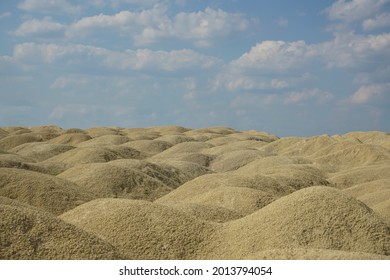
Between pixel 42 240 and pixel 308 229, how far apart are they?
7773 millimetres

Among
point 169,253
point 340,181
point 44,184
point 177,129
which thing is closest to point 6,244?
point 169,253

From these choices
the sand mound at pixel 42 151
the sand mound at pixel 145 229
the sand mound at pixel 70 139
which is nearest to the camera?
the sand mound at pixel 145 229

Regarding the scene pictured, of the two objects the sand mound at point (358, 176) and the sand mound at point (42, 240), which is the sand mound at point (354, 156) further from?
the sand mound at point (42, 240)

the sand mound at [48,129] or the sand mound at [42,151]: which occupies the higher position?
the sand mound at [48,129]

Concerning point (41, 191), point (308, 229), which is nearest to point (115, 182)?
point (41, 191)

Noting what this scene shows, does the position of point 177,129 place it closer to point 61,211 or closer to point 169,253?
point 61,211

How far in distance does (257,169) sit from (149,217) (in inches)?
1034

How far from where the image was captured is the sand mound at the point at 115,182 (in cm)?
2952

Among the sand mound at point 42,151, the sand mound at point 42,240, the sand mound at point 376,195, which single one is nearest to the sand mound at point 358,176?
the sand mound at point 376,195

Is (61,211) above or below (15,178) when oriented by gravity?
below

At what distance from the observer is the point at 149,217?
655 inches

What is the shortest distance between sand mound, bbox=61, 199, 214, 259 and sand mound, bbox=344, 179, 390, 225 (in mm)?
8134

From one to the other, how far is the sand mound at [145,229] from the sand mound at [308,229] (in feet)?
2.58

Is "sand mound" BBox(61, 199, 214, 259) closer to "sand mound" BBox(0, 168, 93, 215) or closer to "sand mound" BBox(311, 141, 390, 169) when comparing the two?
"sand mound" BBox(0, 168, 93, 215)
